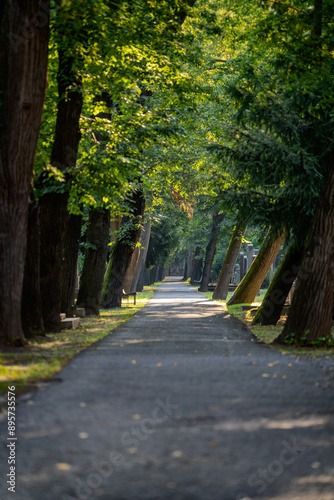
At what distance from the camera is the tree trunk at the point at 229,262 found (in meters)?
30.3

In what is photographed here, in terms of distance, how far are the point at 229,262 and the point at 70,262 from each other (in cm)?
1529

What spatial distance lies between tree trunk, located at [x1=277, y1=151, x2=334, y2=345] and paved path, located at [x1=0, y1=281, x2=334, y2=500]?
9.88 ft

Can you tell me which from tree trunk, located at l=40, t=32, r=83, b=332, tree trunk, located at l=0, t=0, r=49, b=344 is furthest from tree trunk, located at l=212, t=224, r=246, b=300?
tree trunk, located at l=0, t=0, r=49, b=344

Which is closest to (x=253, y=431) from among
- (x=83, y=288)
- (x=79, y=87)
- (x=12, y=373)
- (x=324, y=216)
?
(x=12, y=373)

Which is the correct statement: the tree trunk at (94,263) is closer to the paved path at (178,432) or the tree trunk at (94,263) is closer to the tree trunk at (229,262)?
the tree trunk at (229,262)

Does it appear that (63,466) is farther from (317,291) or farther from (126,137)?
(126,137)

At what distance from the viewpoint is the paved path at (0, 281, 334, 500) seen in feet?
14.3

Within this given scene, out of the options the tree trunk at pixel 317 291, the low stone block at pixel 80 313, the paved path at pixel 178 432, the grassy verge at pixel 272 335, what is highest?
the tree trunk at pixel 317 291

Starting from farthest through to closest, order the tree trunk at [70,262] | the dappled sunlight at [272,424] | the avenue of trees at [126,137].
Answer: the tree trunk at [70,262] → the avenue of trees at [126,137] → the dappled sunlight at [272,424]

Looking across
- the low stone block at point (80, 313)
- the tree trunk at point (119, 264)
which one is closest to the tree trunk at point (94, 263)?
the low stone block at point (80, 313)

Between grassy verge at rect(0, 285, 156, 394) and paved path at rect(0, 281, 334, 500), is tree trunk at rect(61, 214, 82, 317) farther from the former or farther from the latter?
paved path at rect(0, 281, 334, 500)

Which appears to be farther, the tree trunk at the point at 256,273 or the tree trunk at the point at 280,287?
the tree trunk at the point at 256,273

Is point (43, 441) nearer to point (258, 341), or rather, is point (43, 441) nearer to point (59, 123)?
point (258, 341)

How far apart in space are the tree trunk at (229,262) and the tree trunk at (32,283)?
53.4 feet
